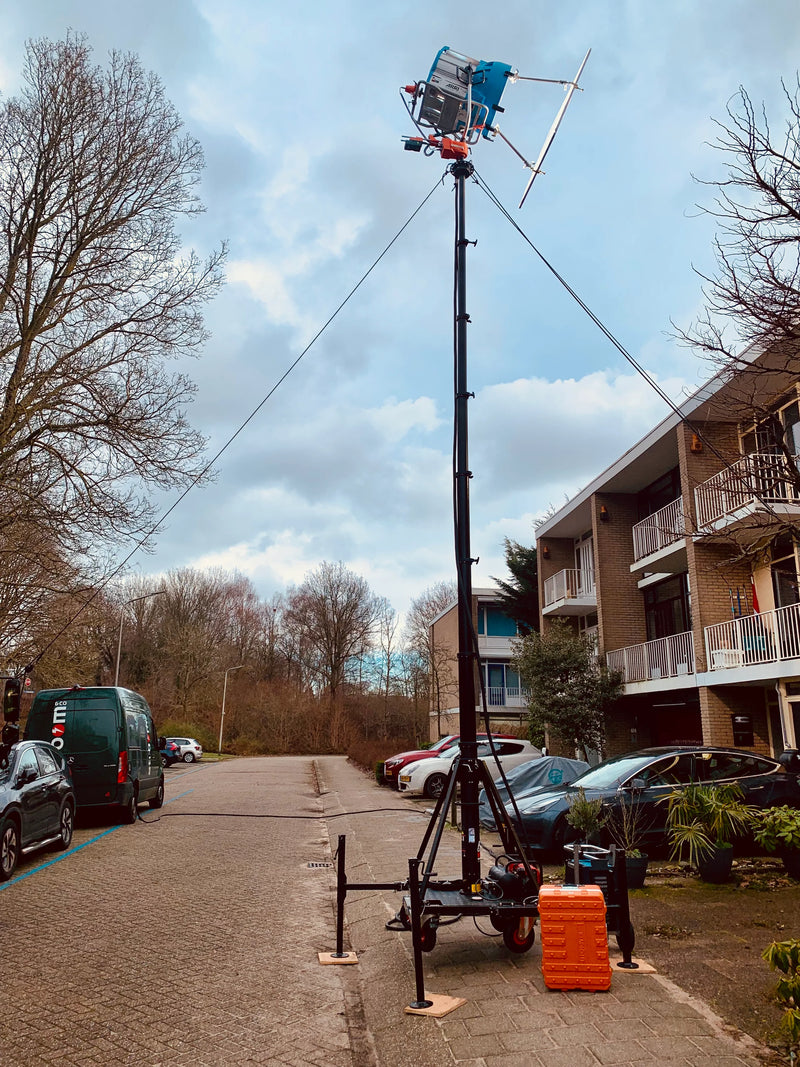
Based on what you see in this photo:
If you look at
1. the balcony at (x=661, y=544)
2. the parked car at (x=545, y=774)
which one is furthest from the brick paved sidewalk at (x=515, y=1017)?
the balcony at (x=661, y=544)

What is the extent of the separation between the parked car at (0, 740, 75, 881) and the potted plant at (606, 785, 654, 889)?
6.79 metres

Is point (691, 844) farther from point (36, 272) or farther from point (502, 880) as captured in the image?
A: point (36, 272)

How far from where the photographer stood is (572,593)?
28156 mm

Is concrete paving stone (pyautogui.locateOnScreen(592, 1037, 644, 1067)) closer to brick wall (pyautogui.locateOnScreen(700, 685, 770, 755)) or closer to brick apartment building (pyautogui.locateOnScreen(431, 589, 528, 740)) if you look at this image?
brick wall (pyautogui.locateOnScreen(700, 685, 770, 755))

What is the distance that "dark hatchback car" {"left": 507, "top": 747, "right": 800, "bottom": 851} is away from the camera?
1056 cm

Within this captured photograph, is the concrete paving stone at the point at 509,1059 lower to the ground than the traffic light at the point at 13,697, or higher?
lower

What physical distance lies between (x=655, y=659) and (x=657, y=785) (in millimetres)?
11698

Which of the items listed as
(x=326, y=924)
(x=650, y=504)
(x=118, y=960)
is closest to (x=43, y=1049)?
(x=118, y=960)

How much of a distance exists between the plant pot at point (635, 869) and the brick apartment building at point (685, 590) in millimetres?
5196

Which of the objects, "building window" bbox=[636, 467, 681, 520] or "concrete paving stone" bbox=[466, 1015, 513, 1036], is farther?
"building window" bbox=[636, 467, 681, 520]

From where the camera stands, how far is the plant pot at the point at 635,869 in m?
8.27

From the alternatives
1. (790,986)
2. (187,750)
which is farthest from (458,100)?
(187,750)

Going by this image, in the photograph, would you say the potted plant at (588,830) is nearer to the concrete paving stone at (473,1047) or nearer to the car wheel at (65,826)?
the concrete paving stone at (473,1047)

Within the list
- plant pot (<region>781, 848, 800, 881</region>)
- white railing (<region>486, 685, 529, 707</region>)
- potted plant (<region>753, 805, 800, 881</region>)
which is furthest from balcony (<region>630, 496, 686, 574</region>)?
white railing (<region>486, 685, 529, 707</region>)
